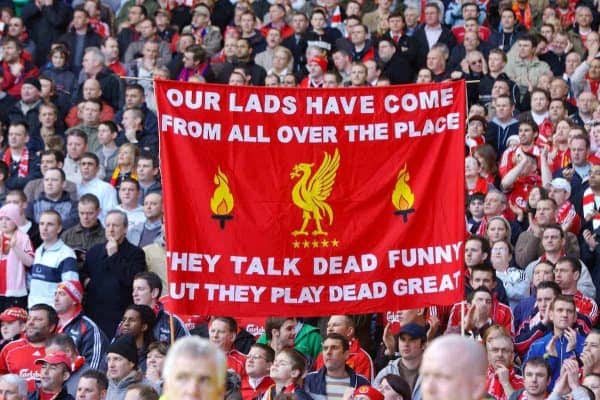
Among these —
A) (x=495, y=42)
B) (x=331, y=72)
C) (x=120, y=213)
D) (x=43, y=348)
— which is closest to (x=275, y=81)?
(x=331, y=72)

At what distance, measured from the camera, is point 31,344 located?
15.1 m

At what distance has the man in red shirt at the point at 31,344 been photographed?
1495 centimetres

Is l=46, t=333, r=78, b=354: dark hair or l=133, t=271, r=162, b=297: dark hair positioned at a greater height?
l=133, t=271, r=162, b=297: dark hair

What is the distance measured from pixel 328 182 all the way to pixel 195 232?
919 mm

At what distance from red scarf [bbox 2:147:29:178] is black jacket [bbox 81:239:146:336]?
328 cm

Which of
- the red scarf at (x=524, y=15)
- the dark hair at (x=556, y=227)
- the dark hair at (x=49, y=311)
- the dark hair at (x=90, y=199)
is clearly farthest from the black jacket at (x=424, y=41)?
the dark hair at (x=49, y=311)

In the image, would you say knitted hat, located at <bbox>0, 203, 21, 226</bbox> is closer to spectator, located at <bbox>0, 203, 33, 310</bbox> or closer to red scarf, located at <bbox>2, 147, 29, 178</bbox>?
spectator, located at <bbox>0, 203, 33, 310</bbox>

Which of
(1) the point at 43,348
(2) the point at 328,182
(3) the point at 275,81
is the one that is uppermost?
(3) the point at 275,81

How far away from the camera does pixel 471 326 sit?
14.6 meters

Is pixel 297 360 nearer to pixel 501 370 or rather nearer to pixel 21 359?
pixel 501 370

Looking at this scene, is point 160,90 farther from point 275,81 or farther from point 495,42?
point 495,42

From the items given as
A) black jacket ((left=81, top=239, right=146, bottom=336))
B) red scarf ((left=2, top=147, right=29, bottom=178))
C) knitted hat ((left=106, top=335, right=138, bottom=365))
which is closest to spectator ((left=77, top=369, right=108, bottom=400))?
knitted hat ((left=106, top=335, right=138, bottom=365))

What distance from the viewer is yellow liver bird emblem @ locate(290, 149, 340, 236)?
12.6 meters

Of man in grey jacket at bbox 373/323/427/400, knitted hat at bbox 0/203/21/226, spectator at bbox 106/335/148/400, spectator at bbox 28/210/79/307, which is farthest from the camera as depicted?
knitted hat at bbox 0/203/21/226
